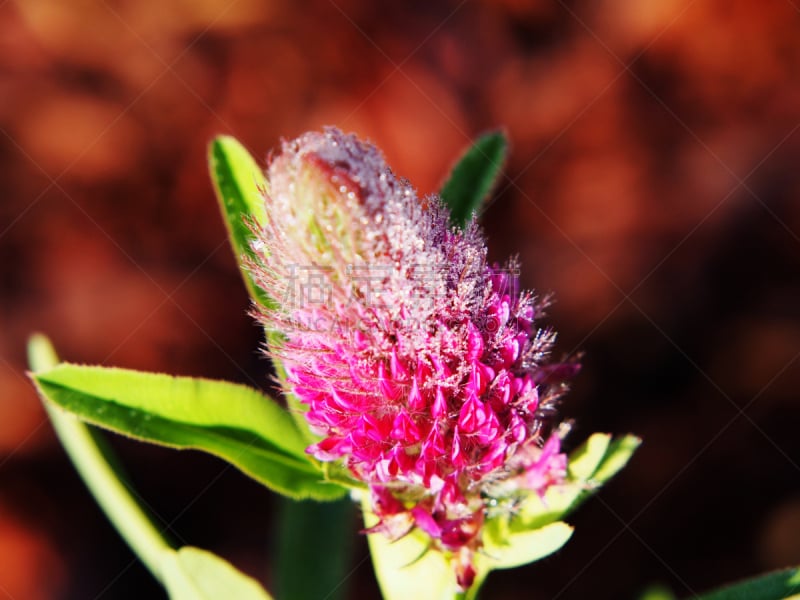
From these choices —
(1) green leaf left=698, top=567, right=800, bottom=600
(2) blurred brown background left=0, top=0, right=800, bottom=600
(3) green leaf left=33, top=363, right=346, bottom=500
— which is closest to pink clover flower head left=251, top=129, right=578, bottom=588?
(3) green leaf left=33, top=363, right=346, bottom=500

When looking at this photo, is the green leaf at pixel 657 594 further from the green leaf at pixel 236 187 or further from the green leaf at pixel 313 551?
the green leaf at pixel 236 187

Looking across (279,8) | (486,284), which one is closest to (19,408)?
(279,8)

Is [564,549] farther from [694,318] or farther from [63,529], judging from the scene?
[63,529]

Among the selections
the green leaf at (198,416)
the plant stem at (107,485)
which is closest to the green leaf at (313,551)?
the plant stem at (107,485)

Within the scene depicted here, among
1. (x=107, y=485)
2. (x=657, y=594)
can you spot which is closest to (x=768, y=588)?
(x=657, y=594)

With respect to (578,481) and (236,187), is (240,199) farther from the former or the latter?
(578,481)

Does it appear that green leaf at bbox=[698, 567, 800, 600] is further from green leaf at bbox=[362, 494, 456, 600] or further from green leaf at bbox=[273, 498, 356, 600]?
green leaf at bbox=[273, 498, 356, 600]
